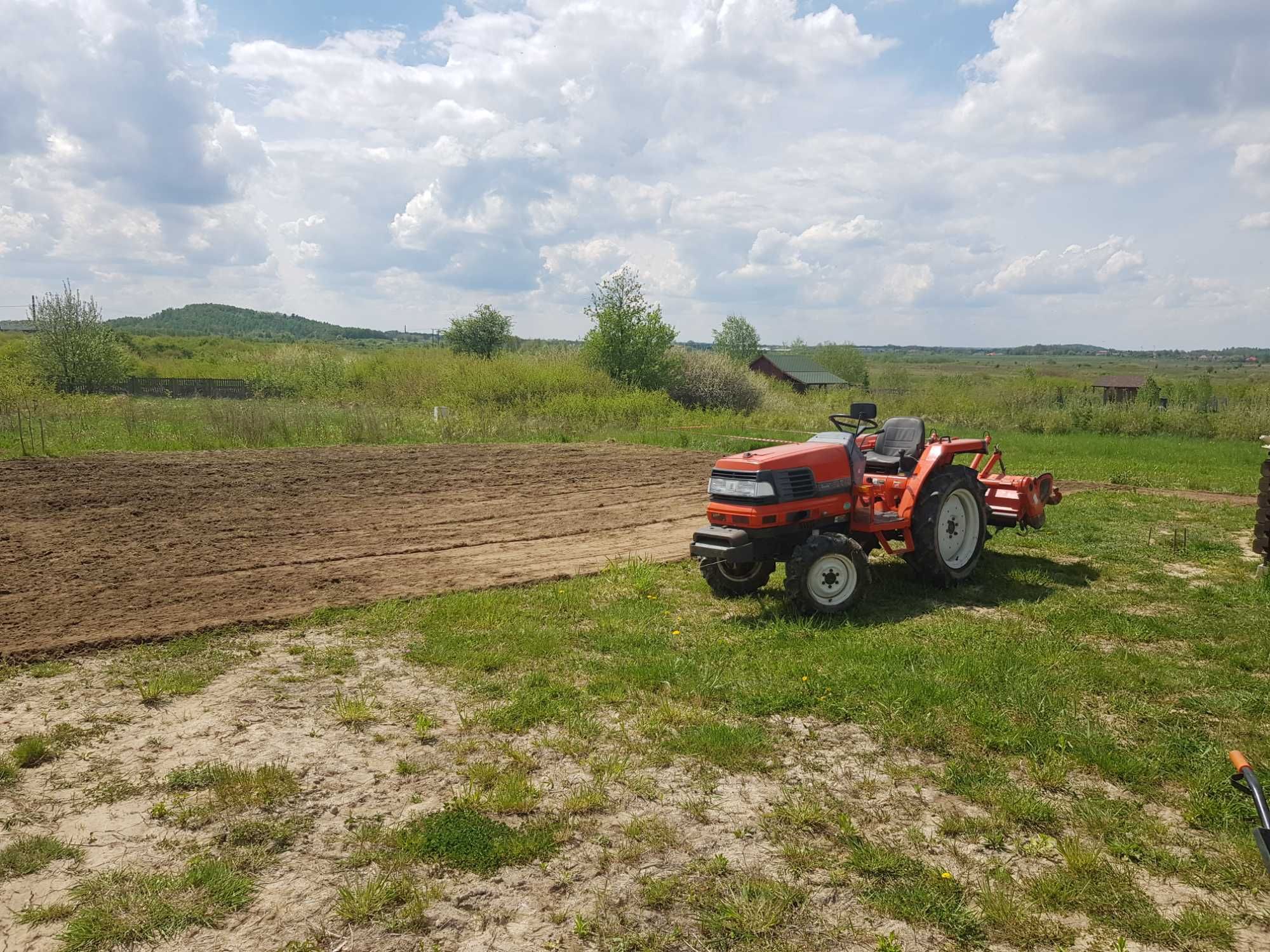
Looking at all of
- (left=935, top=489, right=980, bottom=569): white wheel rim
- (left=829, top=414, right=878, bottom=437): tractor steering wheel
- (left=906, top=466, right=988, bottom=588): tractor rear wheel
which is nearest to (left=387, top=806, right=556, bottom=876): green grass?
(left=906, top=466, right=988, bottom=588): tractor rear wheel

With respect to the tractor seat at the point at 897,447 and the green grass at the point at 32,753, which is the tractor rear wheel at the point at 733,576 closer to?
the tractor seat at the point at 897,447

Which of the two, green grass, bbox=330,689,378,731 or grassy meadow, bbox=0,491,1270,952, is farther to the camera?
green grass, bbox=330,689,378,731

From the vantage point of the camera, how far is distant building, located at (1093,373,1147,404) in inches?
1271

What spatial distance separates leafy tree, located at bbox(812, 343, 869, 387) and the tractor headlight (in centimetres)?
7137

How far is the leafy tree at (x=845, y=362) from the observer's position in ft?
254

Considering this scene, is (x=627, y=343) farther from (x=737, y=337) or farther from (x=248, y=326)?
(x=248, y=326)

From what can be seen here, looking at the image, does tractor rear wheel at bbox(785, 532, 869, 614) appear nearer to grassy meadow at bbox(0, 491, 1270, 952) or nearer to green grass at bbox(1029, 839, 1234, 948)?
grassy meadow at bbox(0, 491, 1270, 952)

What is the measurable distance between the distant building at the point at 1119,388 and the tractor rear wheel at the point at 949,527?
88.1ft

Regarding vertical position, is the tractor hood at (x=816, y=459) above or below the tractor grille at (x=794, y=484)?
above

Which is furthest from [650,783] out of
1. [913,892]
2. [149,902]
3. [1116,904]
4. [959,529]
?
[959,529]

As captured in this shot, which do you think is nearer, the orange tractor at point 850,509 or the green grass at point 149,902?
the green grass at point 149,902

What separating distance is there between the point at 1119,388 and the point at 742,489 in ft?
145

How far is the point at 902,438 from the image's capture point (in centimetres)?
831

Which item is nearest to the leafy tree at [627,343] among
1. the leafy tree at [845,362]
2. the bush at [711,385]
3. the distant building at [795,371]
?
the bush at [711,385]
